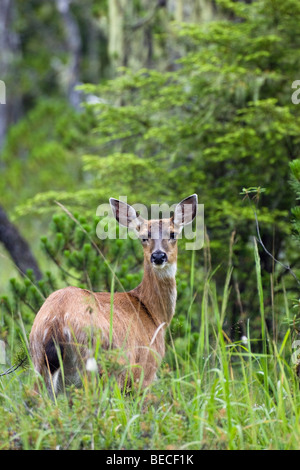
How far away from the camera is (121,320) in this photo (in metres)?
4.68

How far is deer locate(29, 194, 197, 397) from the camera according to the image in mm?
4074

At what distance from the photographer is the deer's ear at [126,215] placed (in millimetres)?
5522

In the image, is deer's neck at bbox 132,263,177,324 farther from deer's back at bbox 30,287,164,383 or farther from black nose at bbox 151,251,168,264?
deer's back at bbox 30,287,164,383

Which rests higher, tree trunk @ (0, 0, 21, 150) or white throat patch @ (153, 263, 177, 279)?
tree trunk @ (0, 0, 21, 150)

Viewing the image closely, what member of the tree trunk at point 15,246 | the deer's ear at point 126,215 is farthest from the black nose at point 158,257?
the tree trunk at point 15,246

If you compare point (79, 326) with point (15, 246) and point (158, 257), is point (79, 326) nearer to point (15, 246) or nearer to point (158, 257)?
point (158, 257)

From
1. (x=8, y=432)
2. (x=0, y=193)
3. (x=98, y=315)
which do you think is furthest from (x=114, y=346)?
(x=0, y=193)

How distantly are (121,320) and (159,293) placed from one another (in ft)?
2.61

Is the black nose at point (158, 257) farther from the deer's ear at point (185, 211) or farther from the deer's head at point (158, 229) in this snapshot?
the deer's ear at point (185, 211)

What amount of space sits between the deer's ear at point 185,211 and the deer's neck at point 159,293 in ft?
1.34

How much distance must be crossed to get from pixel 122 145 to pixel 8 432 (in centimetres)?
683

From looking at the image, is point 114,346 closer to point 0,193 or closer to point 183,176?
point 183,176

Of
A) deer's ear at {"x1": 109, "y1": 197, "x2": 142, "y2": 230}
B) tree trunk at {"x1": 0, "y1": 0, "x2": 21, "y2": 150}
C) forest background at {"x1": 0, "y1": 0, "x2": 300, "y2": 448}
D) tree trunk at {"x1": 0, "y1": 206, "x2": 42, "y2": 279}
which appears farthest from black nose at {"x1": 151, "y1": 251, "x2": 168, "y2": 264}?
tree trunk at {"x1": 0, "y1": 0, "x2": 21, "y2": 150}

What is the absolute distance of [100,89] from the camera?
360 inches
